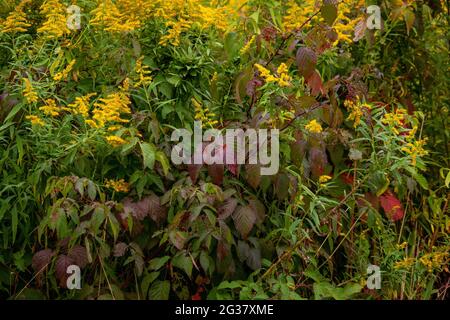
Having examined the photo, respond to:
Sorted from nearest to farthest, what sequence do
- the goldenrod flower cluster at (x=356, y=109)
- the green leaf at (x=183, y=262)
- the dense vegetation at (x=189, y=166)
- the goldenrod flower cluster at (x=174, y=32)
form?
the green leaf at (x=183, y=262), the dense vegetation at (x=189, y=166), the goldenrod flower cluster at (x=174, y=32), the goldenrod flower cluster at (x=356, y=109)

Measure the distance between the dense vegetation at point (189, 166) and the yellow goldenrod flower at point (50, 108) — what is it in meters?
0.01

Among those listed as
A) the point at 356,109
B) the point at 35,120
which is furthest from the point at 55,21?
the point at 356,109

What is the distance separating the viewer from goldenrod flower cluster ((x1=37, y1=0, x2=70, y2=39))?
12.8ft

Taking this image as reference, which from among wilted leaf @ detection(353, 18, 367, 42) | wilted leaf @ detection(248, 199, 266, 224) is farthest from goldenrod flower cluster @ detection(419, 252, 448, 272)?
wilted leaf @ detection(353, 18, 367, 42)

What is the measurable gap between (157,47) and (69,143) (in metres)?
0.65

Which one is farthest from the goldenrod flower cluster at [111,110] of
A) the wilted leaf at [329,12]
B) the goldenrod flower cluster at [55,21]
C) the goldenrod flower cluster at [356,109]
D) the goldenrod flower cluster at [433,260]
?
the goldenrod flower cluster at [433,260]

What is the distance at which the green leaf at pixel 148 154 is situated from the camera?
3547mm

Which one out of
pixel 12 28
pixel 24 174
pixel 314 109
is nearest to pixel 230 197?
pixel 314 109

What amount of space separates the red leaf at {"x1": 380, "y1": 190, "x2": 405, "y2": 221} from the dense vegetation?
0.4 inches

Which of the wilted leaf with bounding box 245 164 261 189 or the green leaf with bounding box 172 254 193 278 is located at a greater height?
the wilted leaf with bounding box 245 164 261 189

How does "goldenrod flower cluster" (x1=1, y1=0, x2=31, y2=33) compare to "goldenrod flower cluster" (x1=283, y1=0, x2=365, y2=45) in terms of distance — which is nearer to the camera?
"goldenrod flower cluster" (x1=1, y1=0, x2=31, y2=33)

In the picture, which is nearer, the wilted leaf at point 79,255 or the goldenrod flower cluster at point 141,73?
the wilted leaf at point 79,255

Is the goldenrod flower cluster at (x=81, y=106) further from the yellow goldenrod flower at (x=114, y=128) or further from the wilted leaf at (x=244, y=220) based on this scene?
the wilted leaf at (x=244, y=220)

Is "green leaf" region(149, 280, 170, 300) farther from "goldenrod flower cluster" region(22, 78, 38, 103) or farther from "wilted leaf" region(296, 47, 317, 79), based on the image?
"wilted leaf" region(296, 47, 317, 79)
